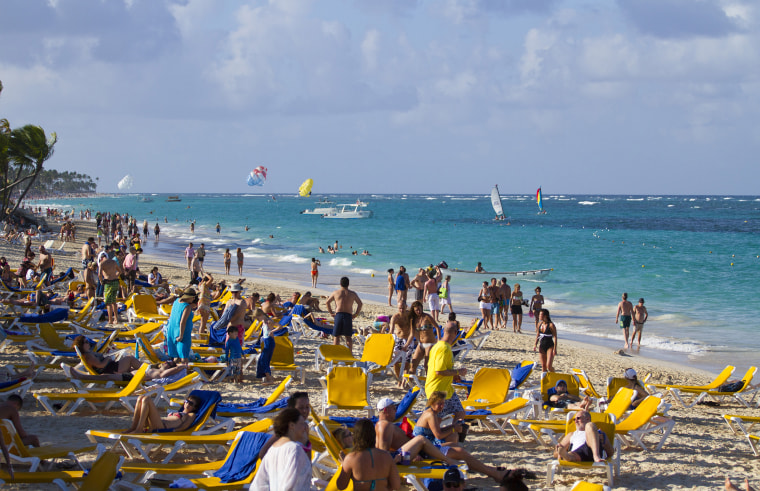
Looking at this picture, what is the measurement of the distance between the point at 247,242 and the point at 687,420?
3995 cm

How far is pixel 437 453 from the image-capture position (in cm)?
498

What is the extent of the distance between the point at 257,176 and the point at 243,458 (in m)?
61.3

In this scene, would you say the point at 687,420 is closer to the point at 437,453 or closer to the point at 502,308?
the point at 437,453

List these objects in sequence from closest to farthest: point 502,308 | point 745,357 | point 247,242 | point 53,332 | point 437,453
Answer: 1. point 437,453
2. point 53,332
3. point 745,357
4. point 502,308
5. point 247,242

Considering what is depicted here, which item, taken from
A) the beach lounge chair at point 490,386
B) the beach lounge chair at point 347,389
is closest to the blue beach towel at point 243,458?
the beach lounge chair at point 347,389

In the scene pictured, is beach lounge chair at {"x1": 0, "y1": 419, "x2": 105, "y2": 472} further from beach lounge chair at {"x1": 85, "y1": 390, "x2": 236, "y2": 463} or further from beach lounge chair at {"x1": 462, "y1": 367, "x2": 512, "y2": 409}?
beach lounge chair at {"x1": 462, "y1": 367, "x2": 512, "y2": 409}

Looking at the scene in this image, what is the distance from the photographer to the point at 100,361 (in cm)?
704

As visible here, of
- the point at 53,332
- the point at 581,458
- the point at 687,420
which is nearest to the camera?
the point at 581,458

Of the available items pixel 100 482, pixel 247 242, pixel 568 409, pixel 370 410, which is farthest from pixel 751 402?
pixel 247 242

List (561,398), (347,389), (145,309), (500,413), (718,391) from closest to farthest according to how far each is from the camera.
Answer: (500,413) < (347,389) < (561,398) < (718,391) < (145,309)

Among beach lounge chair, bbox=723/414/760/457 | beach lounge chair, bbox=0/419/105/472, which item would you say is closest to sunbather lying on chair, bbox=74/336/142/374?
beach lounge chair, bbox=0/419/105/472

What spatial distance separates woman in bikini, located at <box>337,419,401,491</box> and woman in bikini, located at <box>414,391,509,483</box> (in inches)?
41.9

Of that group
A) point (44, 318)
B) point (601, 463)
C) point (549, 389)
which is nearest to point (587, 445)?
point (601, 463)

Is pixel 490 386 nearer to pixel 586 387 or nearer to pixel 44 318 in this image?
pixel 586 387
